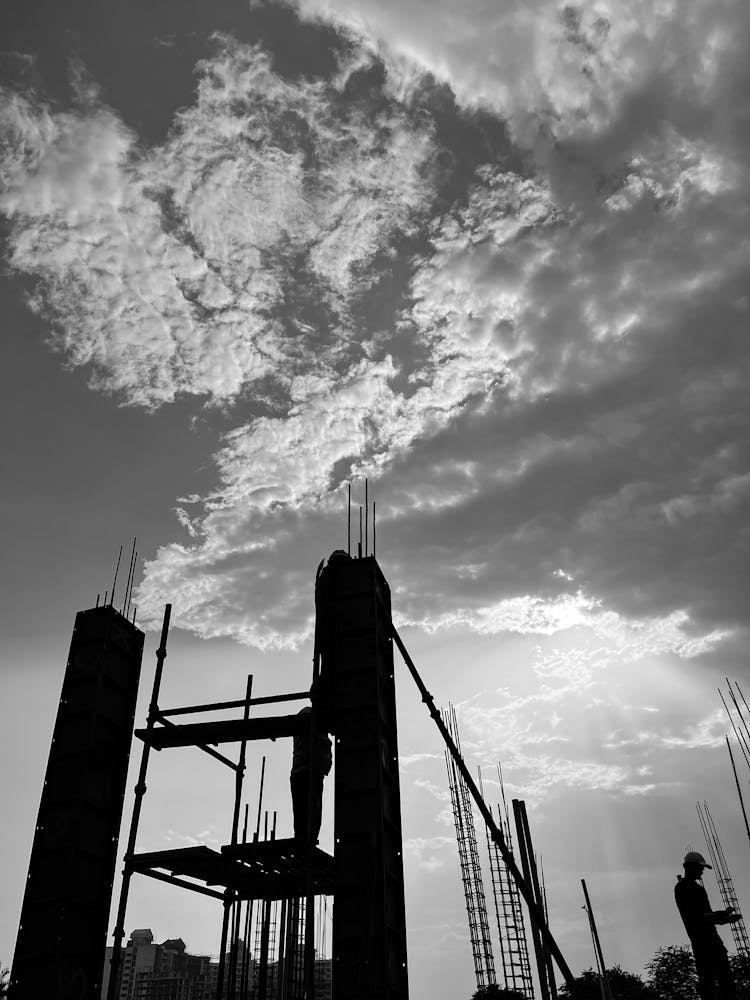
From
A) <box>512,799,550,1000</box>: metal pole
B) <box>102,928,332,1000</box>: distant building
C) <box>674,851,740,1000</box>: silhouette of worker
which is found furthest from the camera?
<box>102,928,332,1000</box>: distant building

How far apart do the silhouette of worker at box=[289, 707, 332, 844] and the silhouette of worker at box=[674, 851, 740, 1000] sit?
16.1ft

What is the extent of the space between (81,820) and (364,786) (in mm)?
4489

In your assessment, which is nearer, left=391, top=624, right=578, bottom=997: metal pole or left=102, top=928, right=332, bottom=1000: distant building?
left=391, top=624, right=578, bottom=997: metal pole

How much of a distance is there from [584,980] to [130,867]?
56.8 meters

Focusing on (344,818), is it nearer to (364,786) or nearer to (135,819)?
(364,786)

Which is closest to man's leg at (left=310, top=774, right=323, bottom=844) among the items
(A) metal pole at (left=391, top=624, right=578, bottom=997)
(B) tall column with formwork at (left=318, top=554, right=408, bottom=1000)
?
(B) tall column with formwork at (left=318, top=554, right=408, bottom=1000)

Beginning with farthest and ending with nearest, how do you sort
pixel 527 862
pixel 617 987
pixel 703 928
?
pixel 617 987 → pixel 527 862 → pixel 703 928

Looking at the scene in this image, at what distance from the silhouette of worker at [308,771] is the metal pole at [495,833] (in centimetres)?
185

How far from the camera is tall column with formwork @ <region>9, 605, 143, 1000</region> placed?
10922 millimetres

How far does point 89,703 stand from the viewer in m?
12.5

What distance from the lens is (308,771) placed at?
11969mm

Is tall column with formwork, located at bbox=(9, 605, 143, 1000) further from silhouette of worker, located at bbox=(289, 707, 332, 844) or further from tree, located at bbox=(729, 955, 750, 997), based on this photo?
tree, located at bbox=(729, 955, 750, 997)

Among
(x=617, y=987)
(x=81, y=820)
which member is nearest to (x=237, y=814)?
(x=81, y=820)

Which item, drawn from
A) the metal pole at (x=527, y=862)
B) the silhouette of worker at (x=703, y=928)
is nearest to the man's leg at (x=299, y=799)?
the silhouette of worker at (x=703, y=928)
